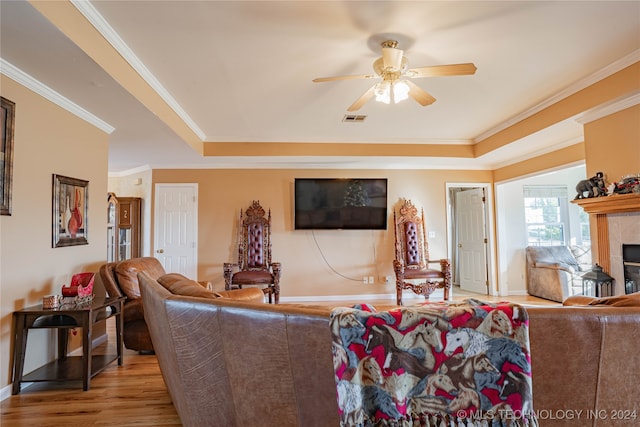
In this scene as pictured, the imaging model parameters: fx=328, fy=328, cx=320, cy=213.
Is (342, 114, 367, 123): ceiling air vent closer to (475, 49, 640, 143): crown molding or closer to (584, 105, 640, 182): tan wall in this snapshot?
(475, 49, 640, 143): crown molding

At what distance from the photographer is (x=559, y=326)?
121 centimetres

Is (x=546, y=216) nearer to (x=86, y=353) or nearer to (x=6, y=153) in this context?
(x=86, y=353)

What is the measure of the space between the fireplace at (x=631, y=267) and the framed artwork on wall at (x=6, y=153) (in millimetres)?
5263

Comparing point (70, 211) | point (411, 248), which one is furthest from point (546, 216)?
point (70, 211)

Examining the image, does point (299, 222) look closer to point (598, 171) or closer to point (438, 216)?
point (438, 216)

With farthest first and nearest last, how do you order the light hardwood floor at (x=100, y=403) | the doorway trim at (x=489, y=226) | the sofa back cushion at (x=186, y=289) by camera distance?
the doorway trim at (x=489, y=226), the light hardwood floor at (x=100, y=403), the sofa back cushion at (x=186, y=289)

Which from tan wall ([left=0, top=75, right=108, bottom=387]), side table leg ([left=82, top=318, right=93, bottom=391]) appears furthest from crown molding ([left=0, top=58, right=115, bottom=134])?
side table leg ([left=82, top=318, right=93, bottom=391])

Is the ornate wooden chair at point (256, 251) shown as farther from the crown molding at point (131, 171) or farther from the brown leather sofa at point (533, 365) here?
the brown leather sofa at point (533, 365)

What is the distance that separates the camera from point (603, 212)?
3.32m

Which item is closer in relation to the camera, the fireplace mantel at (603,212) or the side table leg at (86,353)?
the side table leg at (86,353)

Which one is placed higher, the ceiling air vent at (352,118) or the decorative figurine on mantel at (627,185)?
the ceiling air vent at (352,118)

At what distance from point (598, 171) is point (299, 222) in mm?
3983

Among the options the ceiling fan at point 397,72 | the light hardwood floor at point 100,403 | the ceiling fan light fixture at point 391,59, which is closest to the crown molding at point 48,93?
the ceiling fan at point 397,72

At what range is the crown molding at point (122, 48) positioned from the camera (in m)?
2.12
